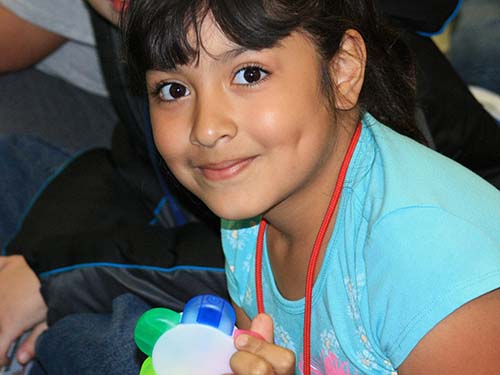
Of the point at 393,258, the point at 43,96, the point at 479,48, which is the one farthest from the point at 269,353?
the point at 479,48

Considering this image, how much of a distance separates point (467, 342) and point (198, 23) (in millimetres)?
457

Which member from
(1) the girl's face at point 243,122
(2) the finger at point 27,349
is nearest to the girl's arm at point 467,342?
(1) the girl's face at point 243,122

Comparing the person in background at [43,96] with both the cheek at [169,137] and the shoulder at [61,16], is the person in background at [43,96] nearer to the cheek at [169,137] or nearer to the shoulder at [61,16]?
the shoulder at [61,16]

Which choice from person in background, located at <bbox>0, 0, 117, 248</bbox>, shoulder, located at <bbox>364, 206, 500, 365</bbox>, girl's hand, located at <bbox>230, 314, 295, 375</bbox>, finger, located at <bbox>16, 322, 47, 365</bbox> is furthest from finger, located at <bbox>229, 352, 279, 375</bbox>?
person in background, located at <bbox>0, 0, 117, 248</bbox>

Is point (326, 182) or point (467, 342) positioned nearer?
point (467, 342)

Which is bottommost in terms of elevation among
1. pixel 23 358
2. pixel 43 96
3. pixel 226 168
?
pixel 23 358

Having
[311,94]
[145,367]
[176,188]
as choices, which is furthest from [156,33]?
[176,188]

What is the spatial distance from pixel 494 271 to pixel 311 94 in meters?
0.30

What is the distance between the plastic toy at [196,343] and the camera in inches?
32.0

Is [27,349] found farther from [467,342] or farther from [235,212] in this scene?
[467,342]

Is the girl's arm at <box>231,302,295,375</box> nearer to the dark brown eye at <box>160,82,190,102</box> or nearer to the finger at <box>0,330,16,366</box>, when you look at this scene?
the dark brown eye at <box>160,82,190,102</box>

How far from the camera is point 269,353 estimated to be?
808mm

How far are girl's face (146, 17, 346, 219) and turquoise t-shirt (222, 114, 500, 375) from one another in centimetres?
8

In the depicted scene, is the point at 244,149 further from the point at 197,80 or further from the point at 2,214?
the point at 2,214
